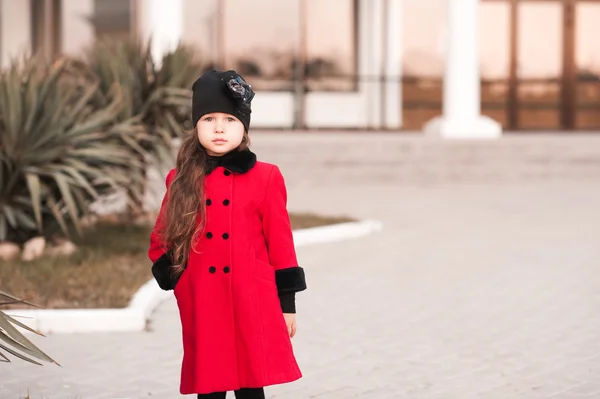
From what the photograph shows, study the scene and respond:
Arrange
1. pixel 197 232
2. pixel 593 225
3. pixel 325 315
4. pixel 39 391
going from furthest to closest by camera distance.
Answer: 1. pixel 593 225
2. pixel 325 315
3. pixel 39 391
4. pixel 197 232

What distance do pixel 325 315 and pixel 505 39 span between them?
20.2 metres

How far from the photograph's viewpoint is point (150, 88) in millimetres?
11438

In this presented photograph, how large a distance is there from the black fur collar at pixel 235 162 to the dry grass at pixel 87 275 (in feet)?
11.3

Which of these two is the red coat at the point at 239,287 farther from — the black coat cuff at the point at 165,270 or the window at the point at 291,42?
the window at the point at 291,42

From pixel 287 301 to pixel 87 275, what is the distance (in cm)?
476

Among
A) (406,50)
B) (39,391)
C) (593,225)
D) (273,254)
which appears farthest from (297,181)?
(273,254)

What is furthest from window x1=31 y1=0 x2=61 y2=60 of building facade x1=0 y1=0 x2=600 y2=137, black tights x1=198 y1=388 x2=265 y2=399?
black tights x1=198 y1=388 x2=265 y2=399

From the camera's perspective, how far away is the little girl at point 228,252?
153 inches

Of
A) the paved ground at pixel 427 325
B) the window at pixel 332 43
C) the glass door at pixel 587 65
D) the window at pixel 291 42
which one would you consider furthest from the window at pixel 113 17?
the paved ground at pixel 427 325

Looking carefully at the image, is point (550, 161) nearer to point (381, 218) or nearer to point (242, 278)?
point (381, 218)

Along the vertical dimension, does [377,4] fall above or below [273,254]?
above

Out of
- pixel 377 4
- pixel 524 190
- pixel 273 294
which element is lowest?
pixel 524 190

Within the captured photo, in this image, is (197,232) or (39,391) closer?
(197,232)

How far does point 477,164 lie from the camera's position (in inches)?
755
